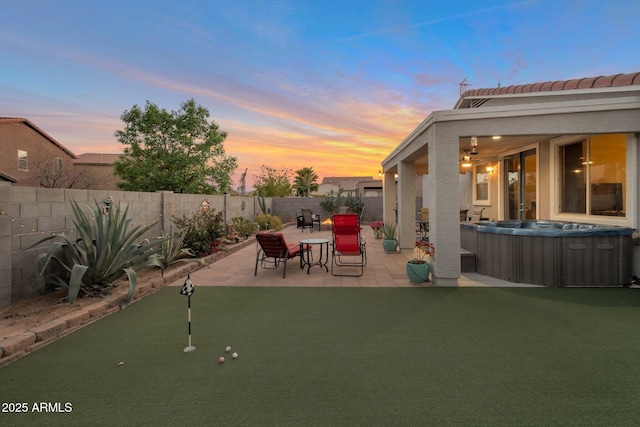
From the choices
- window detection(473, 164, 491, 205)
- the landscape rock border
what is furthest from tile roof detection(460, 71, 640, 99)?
the landscape rock border

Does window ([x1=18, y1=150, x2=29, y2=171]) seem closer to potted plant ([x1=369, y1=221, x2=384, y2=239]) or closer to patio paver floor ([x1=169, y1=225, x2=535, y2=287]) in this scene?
patio paver floor ([x1=169, y1=225, x2=535, y2=287])

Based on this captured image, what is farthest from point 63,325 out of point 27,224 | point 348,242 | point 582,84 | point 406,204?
point 582,84

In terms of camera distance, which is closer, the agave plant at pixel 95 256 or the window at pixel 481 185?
the agave plant at pixel 95 256

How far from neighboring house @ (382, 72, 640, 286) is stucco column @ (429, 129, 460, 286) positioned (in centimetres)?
2

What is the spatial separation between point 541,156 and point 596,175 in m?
1.66

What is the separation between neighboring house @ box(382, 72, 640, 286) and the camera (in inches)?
198

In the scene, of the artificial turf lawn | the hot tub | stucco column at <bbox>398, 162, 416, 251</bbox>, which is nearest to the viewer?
the artificial turf lawn

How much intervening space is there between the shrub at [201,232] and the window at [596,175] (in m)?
8.75

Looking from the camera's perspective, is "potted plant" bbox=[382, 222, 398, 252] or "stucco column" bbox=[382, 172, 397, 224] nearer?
"potted plant" bbox=[382, 222, 398, 252]

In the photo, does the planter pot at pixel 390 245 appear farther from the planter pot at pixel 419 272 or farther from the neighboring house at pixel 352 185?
the neighboring house at pixel 352 185

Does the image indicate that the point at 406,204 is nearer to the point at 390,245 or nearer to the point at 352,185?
the point at 390,245

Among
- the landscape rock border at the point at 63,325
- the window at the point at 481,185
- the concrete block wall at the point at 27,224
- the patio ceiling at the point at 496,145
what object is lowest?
the landscape rock border at the point at 63,325

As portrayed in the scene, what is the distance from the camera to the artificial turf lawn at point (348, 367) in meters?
1.98

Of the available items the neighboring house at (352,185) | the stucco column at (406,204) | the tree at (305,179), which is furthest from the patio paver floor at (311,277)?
the tree at (305,179)
